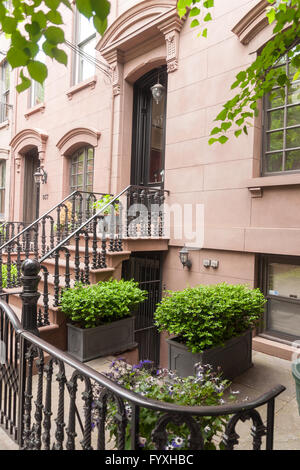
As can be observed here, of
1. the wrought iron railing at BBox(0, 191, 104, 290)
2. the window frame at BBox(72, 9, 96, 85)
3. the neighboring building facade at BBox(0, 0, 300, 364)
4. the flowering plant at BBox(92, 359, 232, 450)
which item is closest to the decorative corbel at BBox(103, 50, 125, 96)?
the neighboring building facade at BBox(0, 0, 300, 364)

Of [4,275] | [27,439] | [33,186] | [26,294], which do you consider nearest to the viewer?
[27,439]

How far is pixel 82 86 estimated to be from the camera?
9.53 metres

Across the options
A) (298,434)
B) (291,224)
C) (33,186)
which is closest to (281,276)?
(291,224)

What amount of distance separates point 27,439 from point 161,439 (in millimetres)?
1478

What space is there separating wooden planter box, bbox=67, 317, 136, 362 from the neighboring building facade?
2050 mm

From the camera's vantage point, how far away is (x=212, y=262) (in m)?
6.25

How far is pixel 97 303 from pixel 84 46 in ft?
29.2

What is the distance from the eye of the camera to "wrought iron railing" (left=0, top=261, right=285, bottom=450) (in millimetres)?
1749

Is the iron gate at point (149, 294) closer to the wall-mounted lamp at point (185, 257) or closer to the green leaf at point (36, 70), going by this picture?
the wall-mounted lamp at point (185, 257)

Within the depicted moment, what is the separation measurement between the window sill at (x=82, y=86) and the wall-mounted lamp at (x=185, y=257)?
5.76 meters

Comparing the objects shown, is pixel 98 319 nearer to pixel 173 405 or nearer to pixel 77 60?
pixel 173 405

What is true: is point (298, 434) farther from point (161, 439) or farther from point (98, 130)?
point (98, 130)

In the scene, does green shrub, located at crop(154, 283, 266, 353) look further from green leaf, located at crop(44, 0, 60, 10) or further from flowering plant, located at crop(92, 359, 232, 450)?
green leaf, located at crop(44, 0, 60, 10)

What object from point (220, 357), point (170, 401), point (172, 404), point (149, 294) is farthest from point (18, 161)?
point (172, 404)
